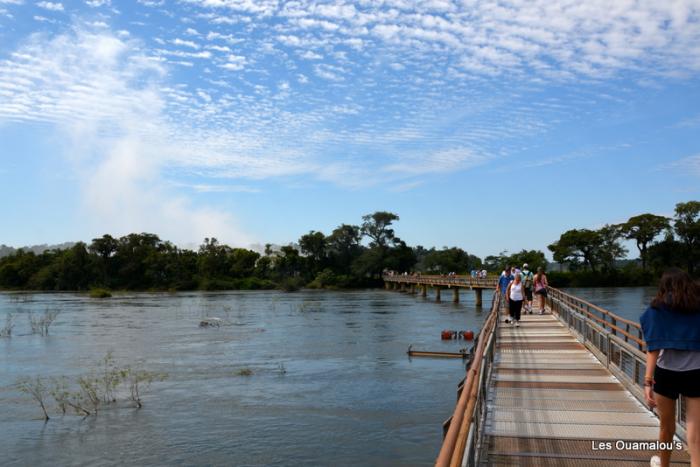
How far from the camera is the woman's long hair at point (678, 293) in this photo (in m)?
5.25

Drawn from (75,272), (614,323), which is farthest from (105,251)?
(614,323)

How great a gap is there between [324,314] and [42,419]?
3420cm

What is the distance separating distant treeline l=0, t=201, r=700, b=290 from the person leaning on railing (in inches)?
3612

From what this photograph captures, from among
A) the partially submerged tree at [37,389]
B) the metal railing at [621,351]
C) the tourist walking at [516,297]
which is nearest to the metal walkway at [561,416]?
the metal railing at [621,351]

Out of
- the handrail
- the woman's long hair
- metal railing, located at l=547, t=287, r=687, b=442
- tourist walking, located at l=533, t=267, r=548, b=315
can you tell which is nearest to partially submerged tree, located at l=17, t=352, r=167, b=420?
metal railing, located at l=547, t=287, r=687, b=442

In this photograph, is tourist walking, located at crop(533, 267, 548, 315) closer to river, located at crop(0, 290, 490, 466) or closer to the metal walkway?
river, located at crop(0, 290, 490, 466)

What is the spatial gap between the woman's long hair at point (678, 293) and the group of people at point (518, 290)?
13263mm

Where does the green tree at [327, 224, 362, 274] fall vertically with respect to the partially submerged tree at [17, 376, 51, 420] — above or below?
above

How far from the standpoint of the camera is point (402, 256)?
12200 centimetres

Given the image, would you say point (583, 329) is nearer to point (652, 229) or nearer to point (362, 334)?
point (362, 334)

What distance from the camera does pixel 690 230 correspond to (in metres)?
89.6

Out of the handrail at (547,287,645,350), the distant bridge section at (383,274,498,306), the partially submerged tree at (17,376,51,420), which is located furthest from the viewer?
the distant bridge section at (383,274,498,306)

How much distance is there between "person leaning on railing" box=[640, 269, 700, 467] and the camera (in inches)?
206

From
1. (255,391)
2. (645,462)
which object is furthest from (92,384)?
(645,462)
